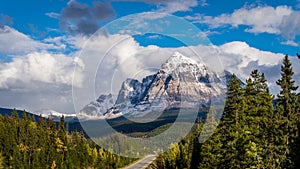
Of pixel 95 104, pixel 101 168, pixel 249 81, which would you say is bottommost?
pixel 101 168

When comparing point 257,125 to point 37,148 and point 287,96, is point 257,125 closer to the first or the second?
point 287,96

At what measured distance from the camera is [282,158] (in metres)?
46.8

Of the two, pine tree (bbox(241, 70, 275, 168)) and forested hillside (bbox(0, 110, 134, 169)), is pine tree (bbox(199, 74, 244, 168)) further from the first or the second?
forested hillside (bbox(0, 110, 134, 169))

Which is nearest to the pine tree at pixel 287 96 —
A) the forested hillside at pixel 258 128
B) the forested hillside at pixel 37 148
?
the forested hillside at pixel 258 128

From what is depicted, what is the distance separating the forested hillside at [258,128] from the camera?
45.9 m

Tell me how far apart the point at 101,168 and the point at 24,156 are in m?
58.5

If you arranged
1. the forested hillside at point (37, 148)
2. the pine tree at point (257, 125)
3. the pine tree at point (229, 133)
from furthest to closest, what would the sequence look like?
the forested hillside at point (37, 148), the pine tree at point (229, 133), the pine tree at point (257, 125)

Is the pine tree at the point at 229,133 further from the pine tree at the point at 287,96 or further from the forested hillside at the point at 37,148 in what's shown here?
the forested hillside at the point at 37,148

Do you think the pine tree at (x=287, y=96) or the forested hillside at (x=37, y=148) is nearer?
the pine tree at (x=287, y=96)

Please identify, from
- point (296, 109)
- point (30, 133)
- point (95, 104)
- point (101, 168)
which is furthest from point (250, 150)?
point (101, 168)

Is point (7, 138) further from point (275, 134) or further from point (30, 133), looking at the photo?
point (275, 134)

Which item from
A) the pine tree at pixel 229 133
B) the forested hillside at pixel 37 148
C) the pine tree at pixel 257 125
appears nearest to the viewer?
the pine tree at pixel 257 125

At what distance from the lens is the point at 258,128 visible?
48594 millimetres

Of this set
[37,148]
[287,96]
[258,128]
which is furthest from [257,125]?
[37,148]
